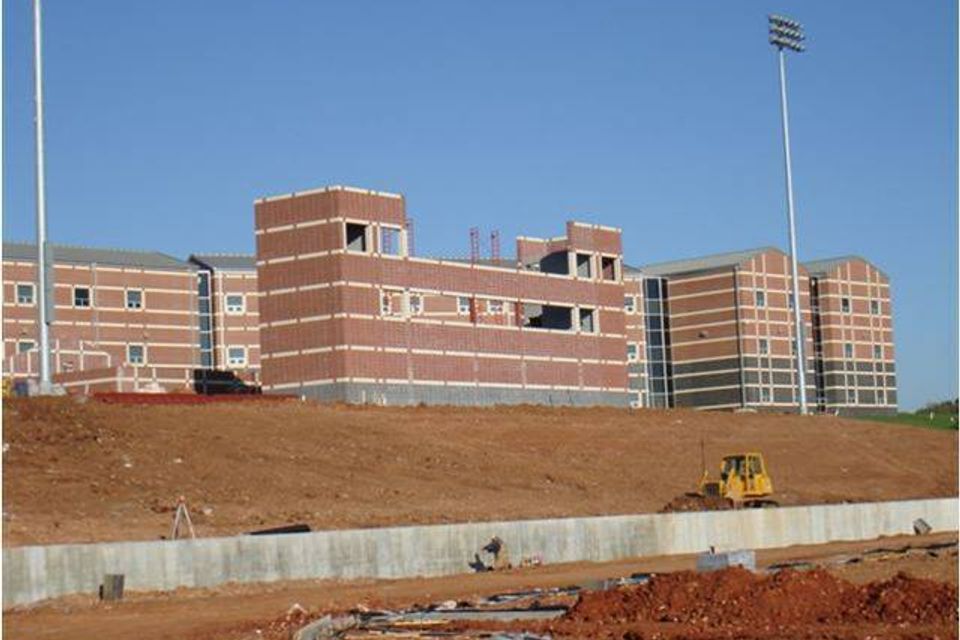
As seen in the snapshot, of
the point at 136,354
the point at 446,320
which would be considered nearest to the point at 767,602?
the point at 446,320

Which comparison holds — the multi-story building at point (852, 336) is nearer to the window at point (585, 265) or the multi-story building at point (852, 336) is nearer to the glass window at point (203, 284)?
the window at point (585, 265)

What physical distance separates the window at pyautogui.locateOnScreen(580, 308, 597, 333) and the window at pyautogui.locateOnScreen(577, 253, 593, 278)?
1.72m

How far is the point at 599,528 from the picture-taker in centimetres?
4162

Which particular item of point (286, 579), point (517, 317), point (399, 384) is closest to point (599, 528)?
point (286, 579)

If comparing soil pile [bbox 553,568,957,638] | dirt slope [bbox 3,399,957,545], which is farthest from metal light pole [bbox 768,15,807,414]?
soil pile [bbox 553,568,957,638]

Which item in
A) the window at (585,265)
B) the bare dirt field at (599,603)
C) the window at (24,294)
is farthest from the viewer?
the window at (24,294)

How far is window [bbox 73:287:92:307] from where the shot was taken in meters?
86.1

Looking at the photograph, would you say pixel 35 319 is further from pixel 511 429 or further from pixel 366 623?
pixel 366 623

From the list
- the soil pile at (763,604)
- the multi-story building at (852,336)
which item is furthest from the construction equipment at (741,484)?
the multi-story building at (852,336)

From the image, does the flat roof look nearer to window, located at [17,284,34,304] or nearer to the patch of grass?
window, located at [17,284,34,304]

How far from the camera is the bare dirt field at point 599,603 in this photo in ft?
71.2

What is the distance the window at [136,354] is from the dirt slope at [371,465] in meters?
26.9

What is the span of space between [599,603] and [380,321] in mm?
44306

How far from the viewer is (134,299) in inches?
3506
